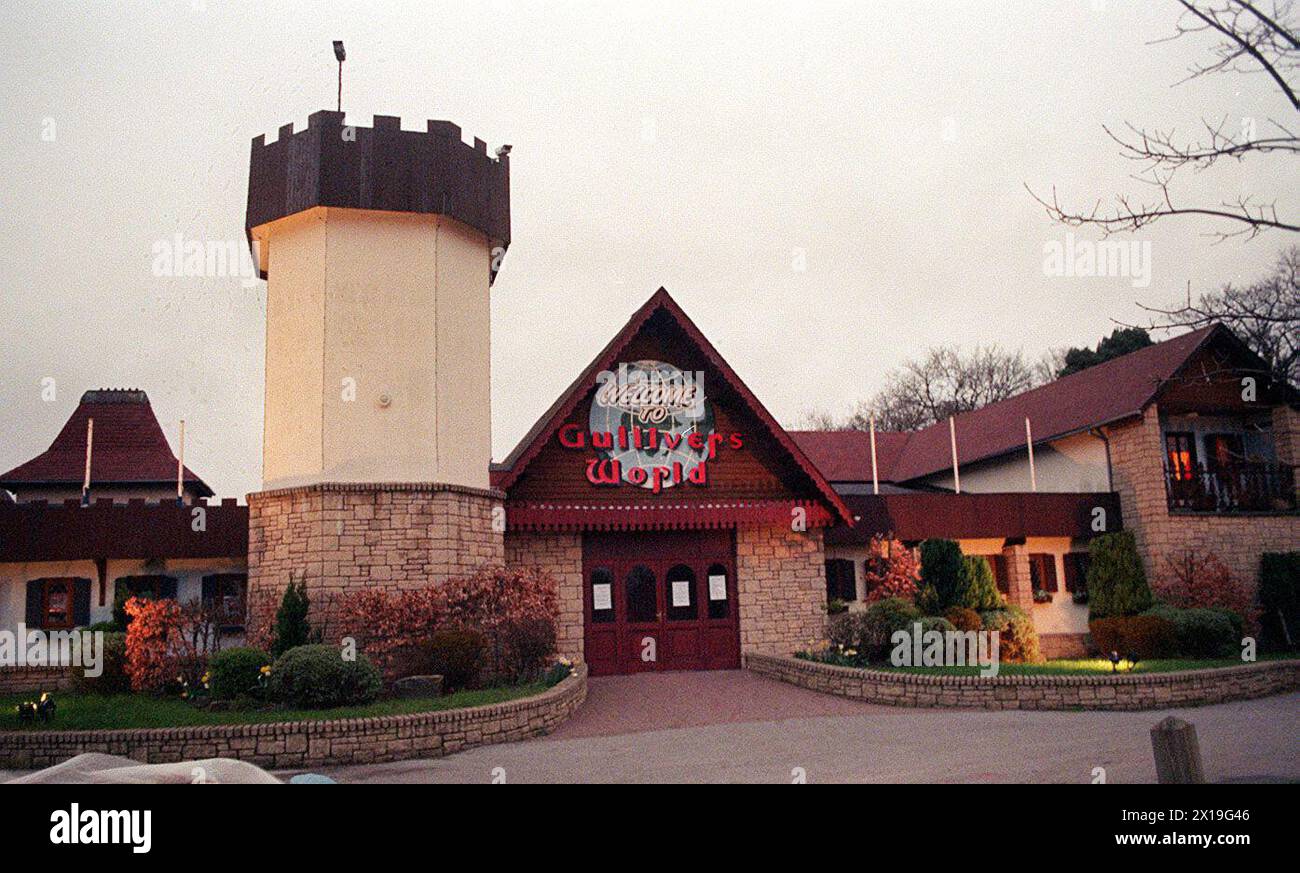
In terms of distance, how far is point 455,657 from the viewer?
15.7m

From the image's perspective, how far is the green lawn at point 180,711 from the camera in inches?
514

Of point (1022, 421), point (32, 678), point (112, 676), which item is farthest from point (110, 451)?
point (1022, 421)

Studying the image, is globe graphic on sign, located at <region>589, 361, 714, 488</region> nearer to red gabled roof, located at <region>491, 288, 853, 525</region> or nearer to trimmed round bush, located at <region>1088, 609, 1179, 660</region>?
red gabled roof, located at <region>491, 288, 853, 525</region>

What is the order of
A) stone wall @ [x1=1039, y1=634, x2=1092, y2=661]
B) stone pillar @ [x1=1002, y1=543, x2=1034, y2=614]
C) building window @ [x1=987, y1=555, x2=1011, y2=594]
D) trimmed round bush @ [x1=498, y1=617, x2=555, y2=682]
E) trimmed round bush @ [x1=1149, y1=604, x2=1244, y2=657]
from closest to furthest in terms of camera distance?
trimmed round bush @ [x1=498, y1=617, x2=555, y2=682] → trimmed round bush @ [x1=1149, y1=604, x2=1244, y2=657] → stone wall @ [x1=1039, y1=634, x2=1092, y2=661] → stone pillar @ [x1=1002, y1=543, x2=1034, y2=614] → building window @ [x1=987, y1=555, x2=1011, y2=594]

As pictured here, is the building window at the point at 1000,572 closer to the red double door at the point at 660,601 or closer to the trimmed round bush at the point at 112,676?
the red double door at the point at 660,601

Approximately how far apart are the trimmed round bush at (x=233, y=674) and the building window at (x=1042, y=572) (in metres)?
16.7

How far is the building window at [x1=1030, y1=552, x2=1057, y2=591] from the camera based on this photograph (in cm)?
2359

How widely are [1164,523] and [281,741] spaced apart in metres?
18.6

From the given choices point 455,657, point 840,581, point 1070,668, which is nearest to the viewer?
point 455,657

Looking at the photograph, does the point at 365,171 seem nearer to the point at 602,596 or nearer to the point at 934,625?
the point at 602,596

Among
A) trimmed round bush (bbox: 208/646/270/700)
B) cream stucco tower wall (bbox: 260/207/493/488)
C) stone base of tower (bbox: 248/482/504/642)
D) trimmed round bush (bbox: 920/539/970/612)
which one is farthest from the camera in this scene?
trimmed round bush (bbox: 920/539/970/612)

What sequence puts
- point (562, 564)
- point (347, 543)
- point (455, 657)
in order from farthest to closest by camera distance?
point (562, 564) < point (347, 543) < point (455, 657)

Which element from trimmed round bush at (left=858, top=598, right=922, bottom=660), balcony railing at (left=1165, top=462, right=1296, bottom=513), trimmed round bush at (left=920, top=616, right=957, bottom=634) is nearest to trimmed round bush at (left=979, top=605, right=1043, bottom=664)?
trimmed round bush at (left=920, top=616, right=957, bottom=634)

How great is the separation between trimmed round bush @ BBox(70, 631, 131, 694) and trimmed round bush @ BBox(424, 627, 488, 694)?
4729mm
